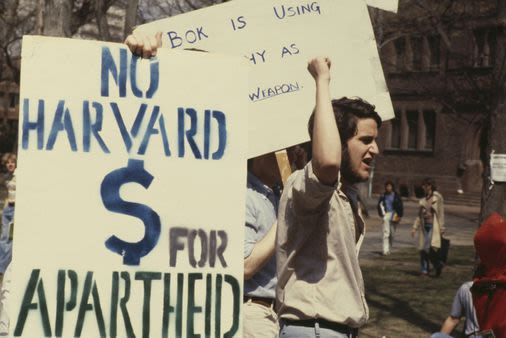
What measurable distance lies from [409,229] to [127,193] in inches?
941

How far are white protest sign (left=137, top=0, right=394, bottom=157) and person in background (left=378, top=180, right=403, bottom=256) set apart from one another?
14245 mm

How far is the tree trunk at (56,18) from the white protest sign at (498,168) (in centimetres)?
520

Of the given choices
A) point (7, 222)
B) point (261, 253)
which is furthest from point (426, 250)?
point (261, 253)

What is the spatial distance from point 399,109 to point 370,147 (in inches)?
1673

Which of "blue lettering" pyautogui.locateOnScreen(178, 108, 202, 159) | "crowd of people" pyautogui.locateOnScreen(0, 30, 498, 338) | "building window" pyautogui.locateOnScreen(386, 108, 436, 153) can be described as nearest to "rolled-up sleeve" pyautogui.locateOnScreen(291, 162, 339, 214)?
"crowd of people" pyautogui.locateOnScreen(0, 30, 498, 338)

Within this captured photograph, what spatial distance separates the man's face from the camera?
309 cm

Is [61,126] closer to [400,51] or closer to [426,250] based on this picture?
[426,250]

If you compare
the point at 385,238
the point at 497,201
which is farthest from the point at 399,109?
the point at 497,201

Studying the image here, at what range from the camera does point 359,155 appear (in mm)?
3088

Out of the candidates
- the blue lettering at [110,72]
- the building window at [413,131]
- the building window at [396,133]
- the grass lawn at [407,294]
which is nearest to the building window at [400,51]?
the building window at [413,131]

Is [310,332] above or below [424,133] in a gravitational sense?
below

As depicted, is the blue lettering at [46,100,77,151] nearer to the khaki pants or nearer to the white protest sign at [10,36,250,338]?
the white protest sign at [10,36,250,338]

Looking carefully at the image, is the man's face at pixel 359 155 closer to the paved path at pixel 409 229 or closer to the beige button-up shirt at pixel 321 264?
the beige button-up shirt at pixel 321 264

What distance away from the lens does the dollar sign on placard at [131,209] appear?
284cm
